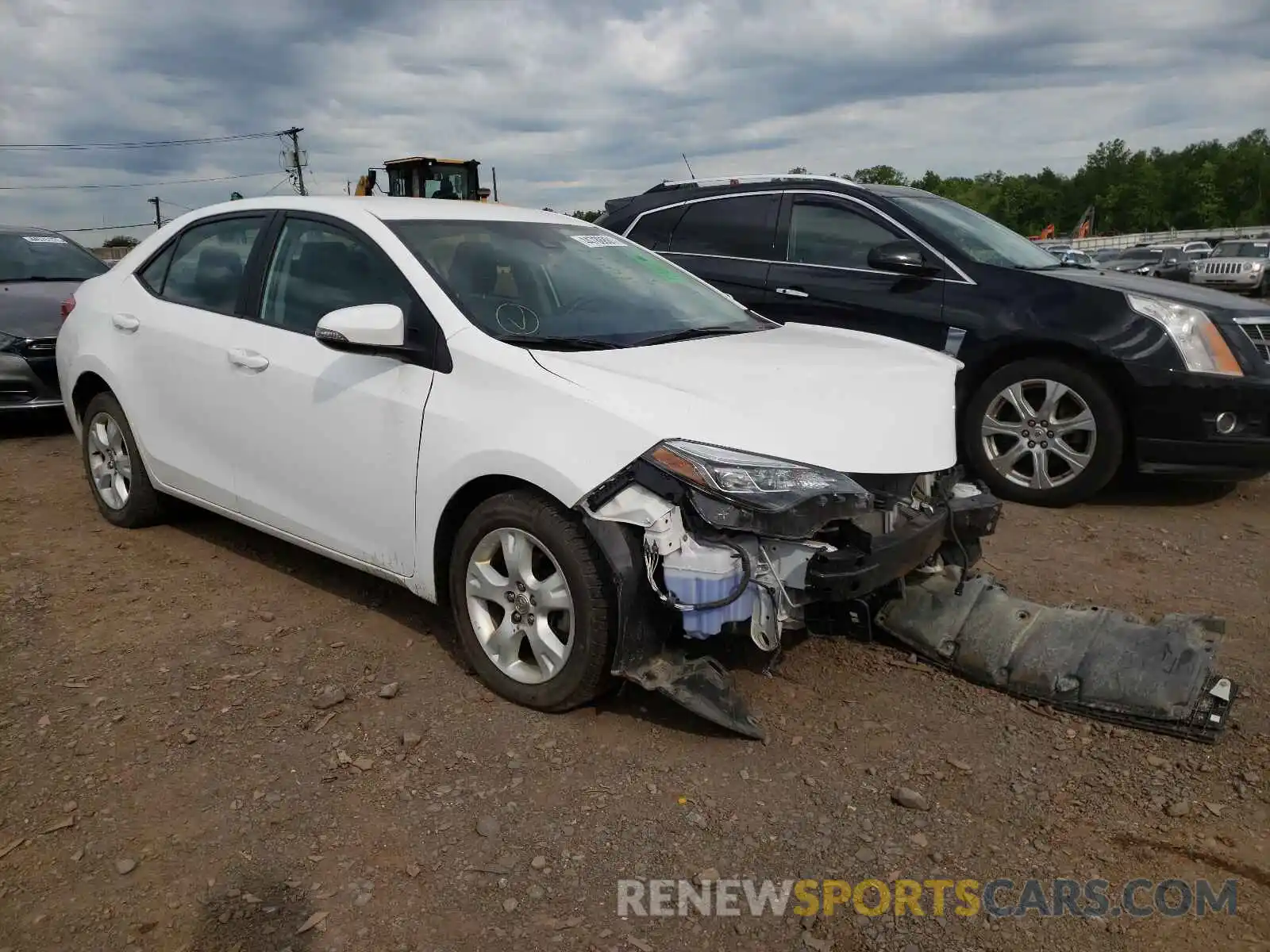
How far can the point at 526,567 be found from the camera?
10.3 ft

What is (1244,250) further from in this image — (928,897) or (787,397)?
(928,897)

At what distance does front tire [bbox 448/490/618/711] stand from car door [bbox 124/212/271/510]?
138 cm

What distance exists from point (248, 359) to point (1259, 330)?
5180mm

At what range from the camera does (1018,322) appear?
5434mm

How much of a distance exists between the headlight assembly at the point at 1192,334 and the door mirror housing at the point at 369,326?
12.9ft

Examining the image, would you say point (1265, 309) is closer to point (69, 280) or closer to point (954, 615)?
point (954, 615)

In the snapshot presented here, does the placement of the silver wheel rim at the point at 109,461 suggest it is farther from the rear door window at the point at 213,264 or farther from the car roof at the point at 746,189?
the car roof at the point at 746,189

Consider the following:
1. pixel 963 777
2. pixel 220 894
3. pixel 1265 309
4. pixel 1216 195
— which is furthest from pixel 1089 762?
pixel 1216 195

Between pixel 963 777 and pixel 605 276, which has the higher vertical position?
pixel 605 276

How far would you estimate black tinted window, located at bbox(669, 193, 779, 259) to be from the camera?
20.9 feet

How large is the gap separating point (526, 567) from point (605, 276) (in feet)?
4.66

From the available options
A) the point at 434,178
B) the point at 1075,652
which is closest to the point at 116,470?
the point at 1075,652

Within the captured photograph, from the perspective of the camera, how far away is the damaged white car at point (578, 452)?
2.88 metres

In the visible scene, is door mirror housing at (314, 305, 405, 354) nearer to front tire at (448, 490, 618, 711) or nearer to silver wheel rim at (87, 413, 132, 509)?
front tire at (448, 490, 618, 711)
